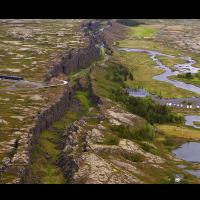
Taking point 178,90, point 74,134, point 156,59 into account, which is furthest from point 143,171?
point 156,59

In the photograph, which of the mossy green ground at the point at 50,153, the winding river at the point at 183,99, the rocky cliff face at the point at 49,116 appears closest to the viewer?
the rocky cliff face at the point at 49,116

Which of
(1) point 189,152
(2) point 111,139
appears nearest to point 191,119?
(1) point 189,152

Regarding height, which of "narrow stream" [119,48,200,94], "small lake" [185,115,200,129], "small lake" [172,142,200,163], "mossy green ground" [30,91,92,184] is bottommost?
"narrow stream" [119,48,200,94]

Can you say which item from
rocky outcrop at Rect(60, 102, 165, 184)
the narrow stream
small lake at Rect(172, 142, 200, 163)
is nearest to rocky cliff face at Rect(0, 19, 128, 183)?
rocky outcrop at Rect(60, 102, 165, 184)

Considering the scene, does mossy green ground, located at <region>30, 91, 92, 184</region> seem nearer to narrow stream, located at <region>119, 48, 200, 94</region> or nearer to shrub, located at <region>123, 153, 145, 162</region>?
shrub, located at <region>123, 153, 145, 162</region>

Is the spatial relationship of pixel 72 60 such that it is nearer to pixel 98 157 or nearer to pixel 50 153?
pixel 50 153

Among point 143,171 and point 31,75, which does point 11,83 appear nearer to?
point 31,75

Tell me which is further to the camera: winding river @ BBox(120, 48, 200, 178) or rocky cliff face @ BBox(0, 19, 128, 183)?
winding river @ BBox(120, 48, 200, 178)

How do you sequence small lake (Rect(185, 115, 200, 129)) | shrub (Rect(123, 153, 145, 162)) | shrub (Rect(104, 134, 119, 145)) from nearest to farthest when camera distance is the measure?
shrub (Rect(123, 153, 145, 162)), shrub (Rect(104, 134, 119, 145)), small lake (Rect(185, 115, 200, 129))

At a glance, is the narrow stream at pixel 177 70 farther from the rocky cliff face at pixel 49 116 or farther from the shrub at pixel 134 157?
the shrub at pixel 134 157

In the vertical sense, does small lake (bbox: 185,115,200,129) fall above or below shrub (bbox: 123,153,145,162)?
below

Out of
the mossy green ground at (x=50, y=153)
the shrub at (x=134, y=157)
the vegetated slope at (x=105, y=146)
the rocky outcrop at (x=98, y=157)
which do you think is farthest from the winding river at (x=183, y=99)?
the mossy green ground at (x=50, y=153)
